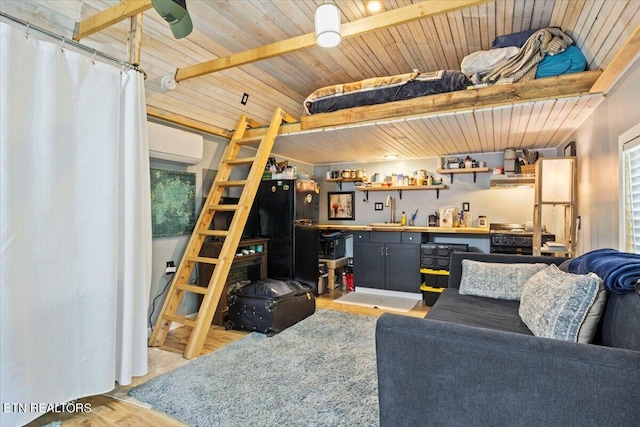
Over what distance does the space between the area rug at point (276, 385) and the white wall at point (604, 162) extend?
200cm

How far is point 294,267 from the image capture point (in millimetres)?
4148

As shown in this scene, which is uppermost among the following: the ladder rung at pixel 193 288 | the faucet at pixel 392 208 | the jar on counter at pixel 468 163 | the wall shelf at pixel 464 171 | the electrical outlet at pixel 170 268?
the jar on counter at pixel 468 163

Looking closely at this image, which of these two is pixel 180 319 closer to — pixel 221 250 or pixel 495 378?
pixel 221 250

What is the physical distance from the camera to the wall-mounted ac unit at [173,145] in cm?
296

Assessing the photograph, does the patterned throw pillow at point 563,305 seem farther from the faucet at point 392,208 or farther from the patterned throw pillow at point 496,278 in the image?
the faucet at point 392,208

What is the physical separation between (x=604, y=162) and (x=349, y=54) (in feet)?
7.65

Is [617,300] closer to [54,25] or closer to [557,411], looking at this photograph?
[557,411]

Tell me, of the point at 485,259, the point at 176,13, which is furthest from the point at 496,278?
the point at 176,13

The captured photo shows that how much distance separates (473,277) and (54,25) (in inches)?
140

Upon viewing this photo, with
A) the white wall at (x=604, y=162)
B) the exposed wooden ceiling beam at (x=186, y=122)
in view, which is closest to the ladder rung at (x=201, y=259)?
the exposed wooden ceiling beam at (x=186, y=122)

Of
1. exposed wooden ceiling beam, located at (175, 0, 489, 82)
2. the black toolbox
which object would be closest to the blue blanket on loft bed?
exposed wooden ceiling beam, located at (175, 0, 489, 82)

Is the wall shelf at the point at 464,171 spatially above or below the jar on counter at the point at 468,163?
below

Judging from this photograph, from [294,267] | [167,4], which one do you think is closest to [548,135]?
[294,267]

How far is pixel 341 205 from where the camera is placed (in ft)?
19.2
